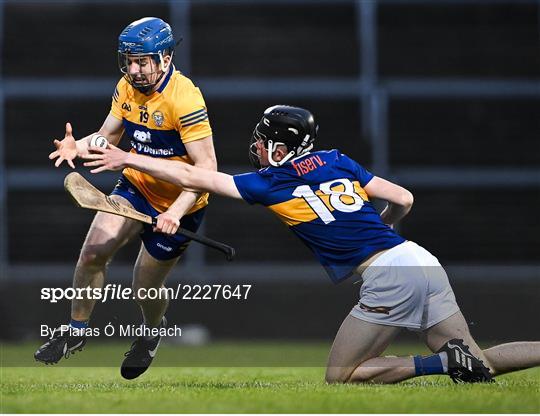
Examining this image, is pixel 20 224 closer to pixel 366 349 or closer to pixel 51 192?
pixel 51 192

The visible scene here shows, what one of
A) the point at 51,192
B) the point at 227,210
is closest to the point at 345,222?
the point at 227,210

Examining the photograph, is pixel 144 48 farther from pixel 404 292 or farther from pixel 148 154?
pixel 404 292

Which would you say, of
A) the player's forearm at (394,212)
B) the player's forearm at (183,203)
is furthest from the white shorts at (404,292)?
the player's forearm at (183,203)

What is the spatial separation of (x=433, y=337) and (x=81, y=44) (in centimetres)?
944

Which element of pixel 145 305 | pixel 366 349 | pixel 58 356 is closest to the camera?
pixel 366 349

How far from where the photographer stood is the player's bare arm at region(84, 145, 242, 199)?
22.5 feet

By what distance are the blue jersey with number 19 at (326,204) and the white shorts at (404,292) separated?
106mm

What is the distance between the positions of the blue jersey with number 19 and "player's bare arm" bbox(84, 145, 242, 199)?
0.26ft

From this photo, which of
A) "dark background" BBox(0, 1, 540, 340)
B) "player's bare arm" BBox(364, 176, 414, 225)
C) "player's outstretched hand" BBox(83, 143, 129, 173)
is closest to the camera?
"player's outstretched hand" BBox(83, 143, 129, 173)

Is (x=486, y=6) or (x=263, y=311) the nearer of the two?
(x=263, y=311)

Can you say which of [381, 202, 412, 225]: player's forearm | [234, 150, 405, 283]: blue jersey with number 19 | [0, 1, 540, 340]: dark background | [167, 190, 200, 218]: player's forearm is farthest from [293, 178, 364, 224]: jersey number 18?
[0, 1, 540, 340]: dark background

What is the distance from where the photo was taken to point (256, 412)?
588 cm

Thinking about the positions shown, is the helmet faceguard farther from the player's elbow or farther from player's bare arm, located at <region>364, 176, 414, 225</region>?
player's bare arm, located at <region>364, 176, 414, 225</region>

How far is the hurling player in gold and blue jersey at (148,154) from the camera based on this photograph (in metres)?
7.35
